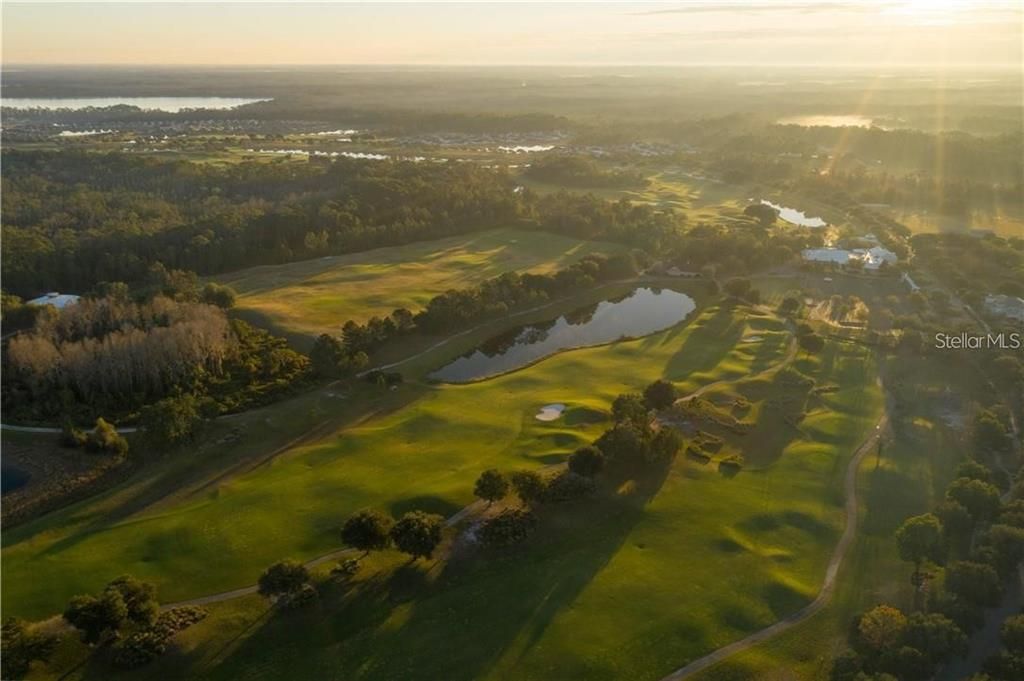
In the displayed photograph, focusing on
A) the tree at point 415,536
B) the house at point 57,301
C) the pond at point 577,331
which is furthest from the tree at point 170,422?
the house at point 57,301

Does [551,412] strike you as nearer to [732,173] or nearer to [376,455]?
[376,455]

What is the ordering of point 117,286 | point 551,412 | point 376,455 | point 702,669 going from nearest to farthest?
point 702,669
point 376,455
point 551,412
point 117,286

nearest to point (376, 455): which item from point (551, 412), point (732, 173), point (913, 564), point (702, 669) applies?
point (551, 412)

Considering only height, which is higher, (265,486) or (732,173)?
(732,173)

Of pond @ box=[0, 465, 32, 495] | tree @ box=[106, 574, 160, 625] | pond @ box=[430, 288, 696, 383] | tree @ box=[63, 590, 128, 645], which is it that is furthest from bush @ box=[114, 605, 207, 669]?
pond @ box=[430, 288, 696, 383]

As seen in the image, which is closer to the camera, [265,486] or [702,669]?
[702,669]

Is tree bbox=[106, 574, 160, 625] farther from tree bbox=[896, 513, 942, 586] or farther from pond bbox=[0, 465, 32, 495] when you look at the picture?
tree bbox=[896, 513, 942, 586]

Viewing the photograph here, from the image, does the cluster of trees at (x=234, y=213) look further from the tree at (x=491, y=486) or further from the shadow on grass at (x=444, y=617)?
the shadow on grass at (x=444, y=617)
